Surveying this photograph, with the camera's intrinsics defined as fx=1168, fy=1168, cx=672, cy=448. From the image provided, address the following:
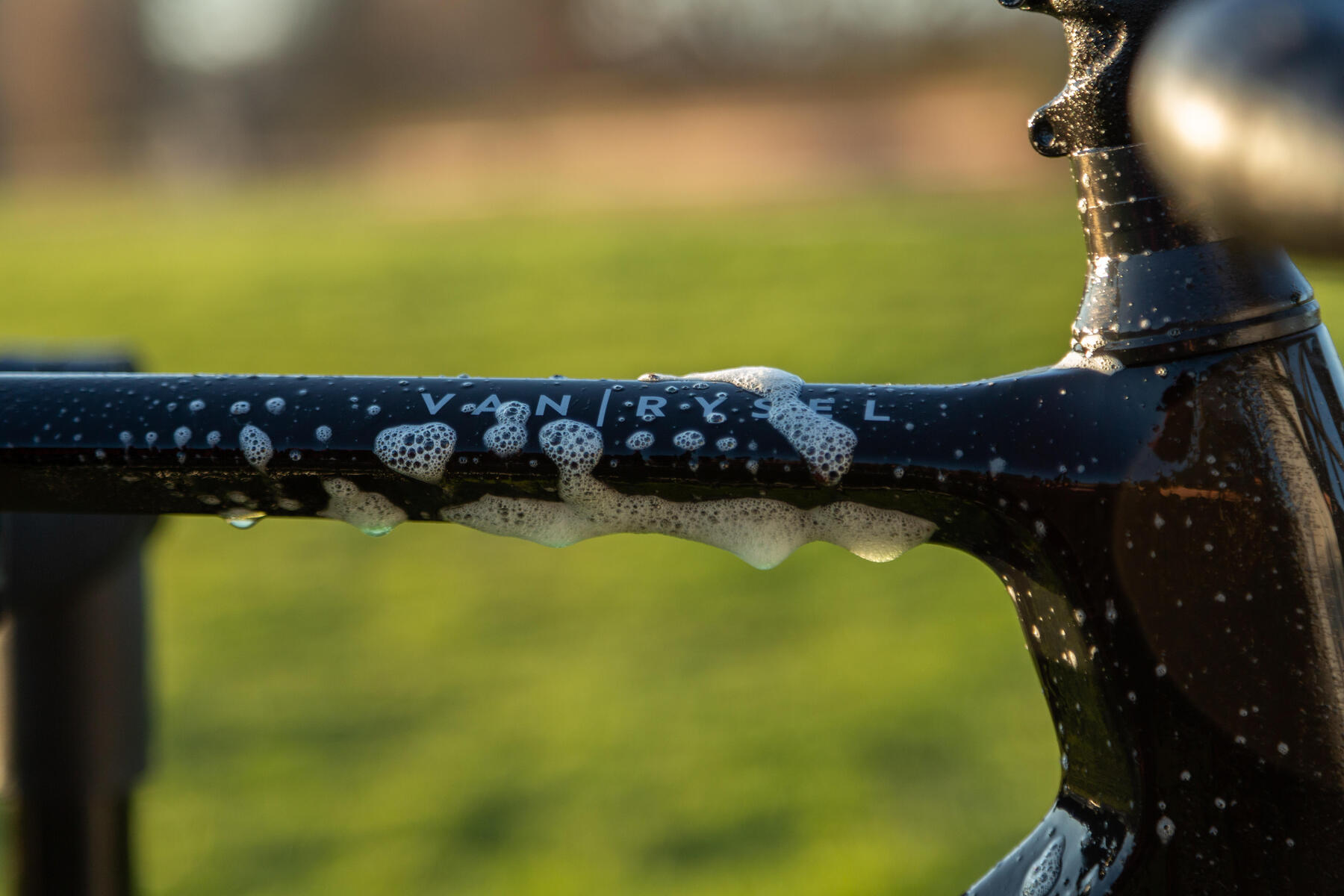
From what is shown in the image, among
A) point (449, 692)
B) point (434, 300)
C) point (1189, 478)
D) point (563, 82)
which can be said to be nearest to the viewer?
point (1189, 478)

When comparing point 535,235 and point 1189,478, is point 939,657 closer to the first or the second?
point 1189,478

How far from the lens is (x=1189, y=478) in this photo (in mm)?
457

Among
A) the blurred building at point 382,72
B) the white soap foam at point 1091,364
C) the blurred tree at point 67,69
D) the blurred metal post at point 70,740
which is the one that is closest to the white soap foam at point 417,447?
the white soap foam at point 1091,364

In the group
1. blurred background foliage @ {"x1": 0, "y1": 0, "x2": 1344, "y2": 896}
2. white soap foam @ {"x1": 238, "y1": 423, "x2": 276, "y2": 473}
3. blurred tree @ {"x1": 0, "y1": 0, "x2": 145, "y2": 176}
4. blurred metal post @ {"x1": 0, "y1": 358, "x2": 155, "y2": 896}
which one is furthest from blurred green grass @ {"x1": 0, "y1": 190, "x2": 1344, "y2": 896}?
blurred tree @ {"x1": 0, "y1": 0, "x2": 145, "y2": 176}

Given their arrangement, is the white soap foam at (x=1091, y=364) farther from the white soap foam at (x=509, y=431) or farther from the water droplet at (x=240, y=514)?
the water droplet at (x=240, y=514)

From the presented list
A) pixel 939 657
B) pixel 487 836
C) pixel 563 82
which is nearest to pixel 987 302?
pixel 939 657

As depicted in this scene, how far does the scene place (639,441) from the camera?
51 centimetres

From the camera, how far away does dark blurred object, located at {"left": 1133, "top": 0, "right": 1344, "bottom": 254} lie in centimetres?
25

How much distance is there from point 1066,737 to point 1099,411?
164 millimetres

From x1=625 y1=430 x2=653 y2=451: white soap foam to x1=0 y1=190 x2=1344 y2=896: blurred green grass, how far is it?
0.87ft

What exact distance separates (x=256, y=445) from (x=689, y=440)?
0.20m

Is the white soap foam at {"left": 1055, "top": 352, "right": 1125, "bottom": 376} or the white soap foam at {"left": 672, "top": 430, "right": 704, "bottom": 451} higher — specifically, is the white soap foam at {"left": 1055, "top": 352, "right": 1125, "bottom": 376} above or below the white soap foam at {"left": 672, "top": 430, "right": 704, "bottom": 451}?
above

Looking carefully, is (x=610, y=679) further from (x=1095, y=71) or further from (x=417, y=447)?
(x=1095, y=71)

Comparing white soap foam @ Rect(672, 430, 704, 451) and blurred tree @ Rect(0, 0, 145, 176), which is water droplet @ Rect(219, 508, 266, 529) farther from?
blurred tree @ Rect(0, 0, 145, 176)
